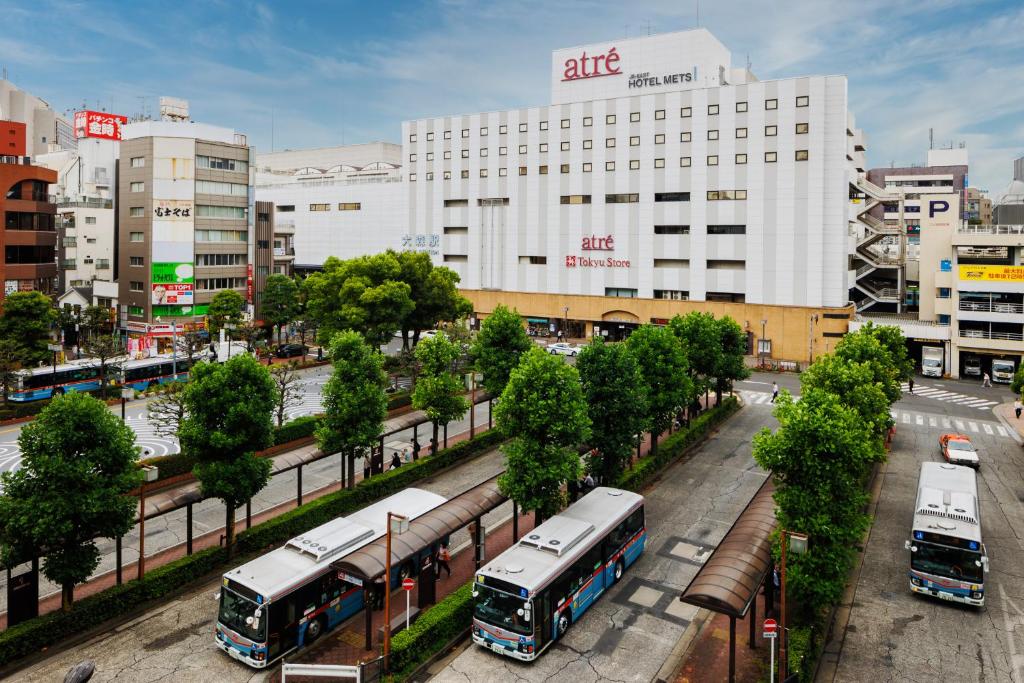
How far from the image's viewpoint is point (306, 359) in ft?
241

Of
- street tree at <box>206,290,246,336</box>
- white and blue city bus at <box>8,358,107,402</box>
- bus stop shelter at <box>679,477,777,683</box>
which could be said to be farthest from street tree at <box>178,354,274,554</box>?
street tree at <box>206,290,246,336</box>

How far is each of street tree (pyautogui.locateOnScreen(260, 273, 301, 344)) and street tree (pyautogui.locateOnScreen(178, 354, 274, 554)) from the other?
52.5m

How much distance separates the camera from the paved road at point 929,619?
67.5ft

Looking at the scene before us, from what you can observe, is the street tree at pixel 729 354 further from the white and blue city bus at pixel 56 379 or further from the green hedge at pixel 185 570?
the white and blue city bus at pixel 56 379

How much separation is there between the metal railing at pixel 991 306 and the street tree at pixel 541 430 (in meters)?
57.9

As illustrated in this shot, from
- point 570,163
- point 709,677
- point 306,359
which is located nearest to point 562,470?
point 709,677

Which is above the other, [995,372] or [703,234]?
[703,234]

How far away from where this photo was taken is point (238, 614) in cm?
2044

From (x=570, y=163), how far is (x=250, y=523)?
70.3 meters

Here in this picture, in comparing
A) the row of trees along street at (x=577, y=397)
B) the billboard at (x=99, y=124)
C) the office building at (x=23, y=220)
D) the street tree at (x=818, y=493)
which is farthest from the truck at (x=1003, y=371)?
the billboard at (x=99, y=124)

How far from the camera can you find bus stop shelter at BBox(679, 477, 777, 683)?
18.8m

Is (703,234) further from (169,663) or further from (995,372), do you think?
(169,663)

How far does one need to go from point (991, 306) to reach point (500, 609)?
66.8 metres

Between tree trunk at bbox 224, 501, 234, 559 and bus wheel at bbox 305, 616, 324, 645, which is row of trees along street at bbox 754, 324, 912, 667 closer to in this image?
bus wheel at bbox 305, 616, 324, 645
